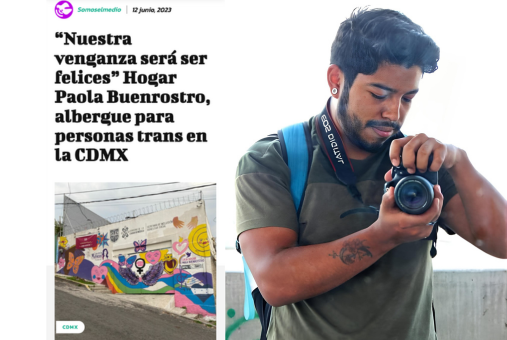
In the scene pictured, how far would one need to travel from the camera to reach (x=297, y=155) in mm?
747

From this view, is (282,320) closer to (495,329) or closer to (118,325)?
(118,325)

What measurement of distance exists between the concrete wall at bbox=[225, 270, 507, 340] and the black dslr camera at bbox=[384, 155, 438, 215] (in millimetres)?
538

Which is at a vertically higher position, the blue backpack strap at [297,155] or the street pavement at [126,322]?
the blue backpack strap at [297,155]

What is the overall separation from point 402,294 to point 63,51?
93 cm

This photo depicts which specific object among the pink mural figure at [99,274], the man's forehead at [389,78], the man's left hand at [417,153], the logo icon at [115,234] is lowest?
the pink mural figure at [99,274]

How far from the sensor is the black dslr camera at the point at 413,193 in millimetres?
617

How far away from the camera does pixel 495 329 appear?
1.05 metres

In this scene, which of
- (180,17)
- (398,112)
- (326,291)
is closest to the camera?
Result: (326,291)

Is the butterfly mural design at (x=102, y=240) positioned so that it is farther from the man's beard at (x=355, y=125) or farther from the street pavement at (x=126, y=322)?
the man's beard at (x=355, y=125)

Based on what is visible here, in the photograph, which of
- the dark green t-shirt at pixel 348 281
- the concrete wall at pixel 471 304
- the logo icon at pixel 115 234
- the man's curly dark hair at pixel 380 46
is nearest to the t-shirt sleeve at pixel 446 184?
the dark green t-shirt at pixel 348 281

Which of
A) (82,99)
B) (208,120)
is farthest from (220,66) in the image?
(82,99)

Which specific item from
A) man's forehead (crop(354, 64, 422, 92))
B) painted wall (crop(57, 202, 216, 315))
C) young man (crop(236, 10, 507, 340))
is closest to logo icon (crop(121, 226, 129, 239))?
painted wall (crop(57, 202, 216, 315))

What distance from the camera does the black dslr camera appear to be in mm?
617

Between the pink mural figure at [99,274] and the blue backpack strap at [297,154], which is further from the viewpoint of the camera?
the pink mural figure at [99,274]
